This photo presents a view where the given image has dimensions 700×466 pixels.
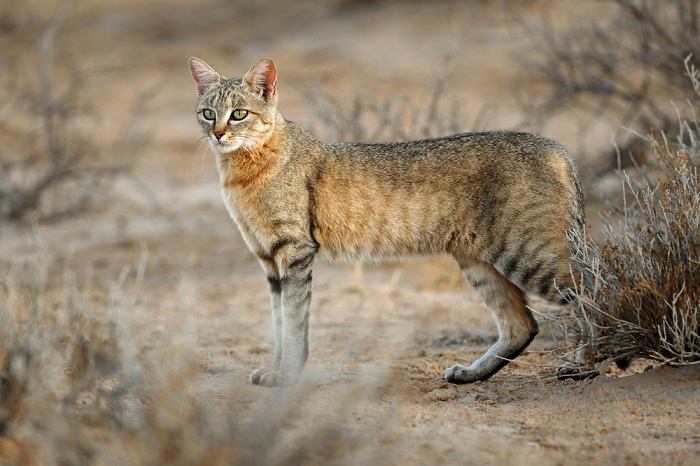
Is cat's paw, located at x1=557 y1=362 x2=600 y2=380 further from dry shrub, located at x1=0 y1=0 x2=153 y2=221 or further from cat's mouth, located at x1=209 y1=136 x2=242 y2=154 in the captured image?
dry shrub, located at x1=0 y1=0 x2=153 y2=221

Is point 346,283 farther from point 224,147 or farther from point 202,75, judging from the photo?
point 224,147

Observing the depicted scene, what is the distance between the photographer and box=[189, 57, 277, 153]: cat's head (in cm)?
559

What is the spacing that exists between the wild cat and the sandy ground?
0.40 m

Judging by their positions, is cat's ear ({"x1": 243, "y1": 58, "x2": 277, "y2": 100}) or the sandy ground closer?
the sandy ground

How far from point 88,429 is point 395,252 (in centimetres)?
242

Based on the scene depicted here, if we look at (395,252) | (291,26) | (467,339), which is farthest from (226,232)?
(291,26)

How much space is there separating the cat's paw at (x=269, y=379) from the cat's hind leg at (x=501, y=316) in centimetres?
91

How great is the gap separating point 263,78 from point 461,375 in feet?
6.71

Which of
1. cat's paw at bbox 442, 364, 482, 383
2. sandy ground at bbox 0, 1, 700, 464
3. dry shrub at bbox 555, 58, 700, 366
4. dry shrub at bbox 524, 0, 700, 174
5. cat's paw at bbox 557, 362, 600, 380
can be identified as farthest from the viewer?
dry shrub at bbox 524, 0, 700, 174

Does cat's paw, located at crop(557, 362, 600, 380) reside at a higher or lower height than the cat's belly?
lower

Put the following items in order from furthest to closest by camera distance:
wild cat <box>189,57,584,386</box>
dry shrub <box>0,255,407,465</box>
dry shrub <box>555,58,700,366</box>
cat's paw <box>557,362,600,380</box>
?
1. wild cat <box>189,57,584,386</box>
2. cat's paw <box>557,362,600,380</box>
3. dry shrub <box>555,58,700,366</box>
4. dry shrub <box>0,255,407,465</box>

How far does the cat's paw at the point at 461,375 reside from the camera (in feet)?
17.8

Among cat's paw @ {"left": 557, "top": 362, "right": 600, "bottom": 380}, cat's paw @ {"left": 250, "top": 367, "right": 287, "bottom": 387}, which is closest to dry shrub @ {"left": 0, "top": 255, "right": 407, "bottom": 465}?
cat's paw @ {"left": 250, "top": 367, "right": 287, "bottom": 387}

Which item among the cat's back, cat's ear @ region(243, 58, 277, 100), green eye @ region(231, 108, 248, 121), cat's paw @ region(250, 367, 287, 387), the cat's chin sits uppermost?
cat's ear @ region(243, 58, 277, 100)
